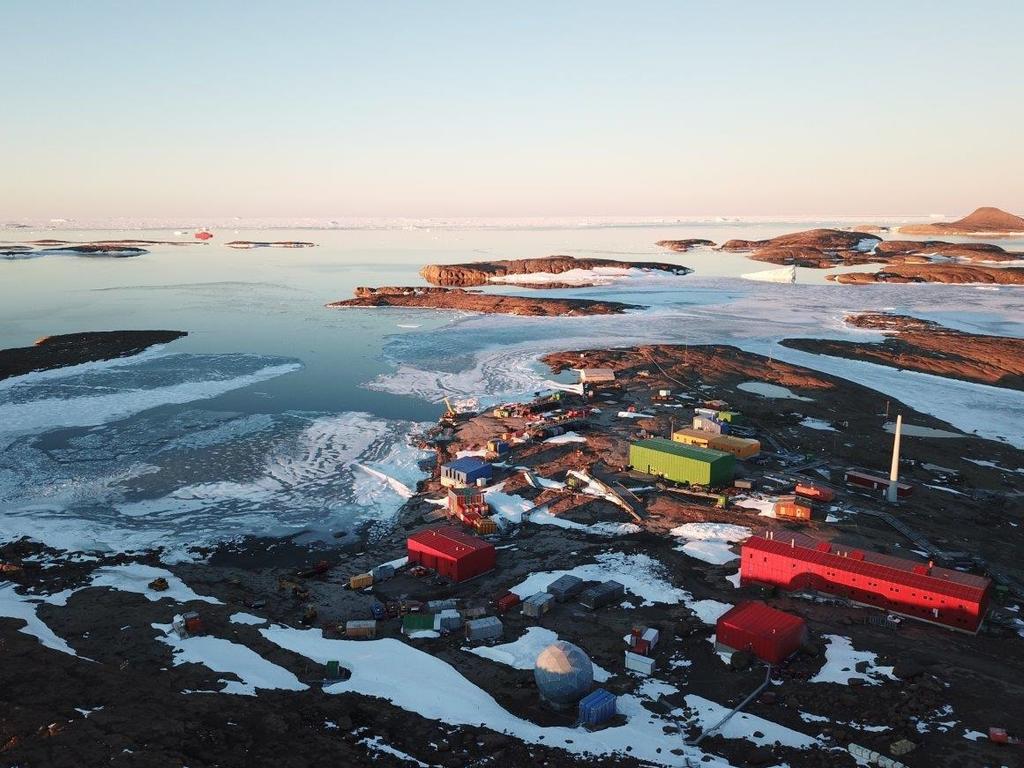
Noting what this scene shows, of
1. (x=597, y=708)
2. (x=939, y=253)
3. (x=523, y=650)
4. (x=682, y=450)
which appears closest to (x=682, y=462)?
(x=682, y=450)

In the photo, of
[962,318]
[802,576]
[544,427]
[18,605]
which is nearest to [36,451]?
[18,605]

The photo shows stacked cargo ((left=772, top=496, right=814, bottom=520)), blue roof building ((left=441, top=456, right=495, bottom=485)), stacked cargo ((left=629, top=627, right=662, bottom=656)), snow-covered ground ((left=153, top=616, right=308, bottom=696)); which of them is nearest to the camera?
snow-covered ground ((left=153, top=616, right=308, bottom=696))

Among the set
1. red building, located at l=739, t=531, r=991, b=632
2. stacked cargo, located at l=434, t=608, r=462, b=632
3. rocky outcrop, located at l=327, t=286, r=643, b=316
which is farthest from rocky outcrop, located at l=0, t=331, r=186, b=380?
red building, located at l=739, t=531, r=991, b=632

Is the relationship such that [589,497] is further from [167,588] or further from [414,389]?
[414,389]

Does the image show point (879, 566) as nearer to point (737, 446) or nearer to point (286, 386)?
point (737, 446)

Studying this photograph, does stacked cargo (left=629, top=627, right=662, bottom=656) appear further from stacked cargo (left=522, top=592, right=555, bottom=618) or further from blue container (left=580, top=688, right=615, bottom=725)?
stacked cargo (left=522, top=592, right=555, bottom=618)

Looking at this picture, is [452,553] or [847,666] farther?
[452,553]
